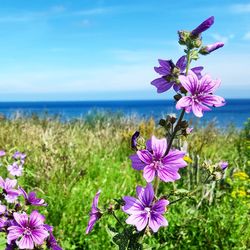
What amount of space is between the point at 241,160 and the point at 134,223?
6.79m

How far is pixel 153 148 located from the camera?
212cm

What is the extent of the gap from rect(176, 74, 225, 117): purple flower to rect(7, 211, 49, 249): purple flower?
3.37 ft

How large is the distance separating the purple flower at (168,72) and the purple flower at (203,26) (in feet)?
0.45

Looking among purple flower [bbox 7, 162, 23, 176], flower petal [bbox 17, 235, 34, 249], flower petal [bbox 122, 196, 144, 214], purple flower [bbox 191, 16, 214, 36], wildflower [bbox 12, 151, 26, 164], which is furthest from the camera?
wildflower [bbox 12, 151, 26, 164]

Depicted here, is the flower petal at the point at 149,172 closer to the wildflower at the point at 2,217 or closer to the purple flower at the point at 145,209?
the purple flower at the point at 145,209

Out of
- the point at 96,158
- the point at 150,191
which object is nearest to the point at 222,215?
the point at 150,191

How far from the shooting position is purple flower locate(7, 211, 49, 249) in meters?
2.56

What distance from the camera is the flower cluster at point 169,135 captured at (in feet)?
6.89

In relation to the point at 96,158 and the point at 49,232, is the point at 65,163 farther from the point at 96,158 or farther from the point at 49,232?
the point at 49,232

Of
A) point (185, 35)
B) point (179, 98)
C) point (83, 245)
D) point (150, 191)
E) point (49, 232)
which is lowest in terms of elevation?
point (83, 245)

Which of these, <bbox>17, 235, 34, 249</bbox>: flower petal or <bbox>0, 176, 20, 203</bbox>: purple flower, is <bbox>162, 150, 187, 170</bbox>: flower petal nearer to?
<bbox>17, 235, 34, 249</bbox>: flower petal

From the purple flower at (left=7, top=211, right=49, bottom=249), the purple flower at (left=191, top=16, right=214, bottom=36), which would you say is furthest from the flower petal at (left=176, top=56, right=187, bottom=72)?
the purple flower at (left=7, top=211, right=49, bottom=249)

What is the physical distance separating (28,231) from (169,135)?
92 cm

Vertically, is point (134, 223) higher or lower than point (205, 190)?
higher
